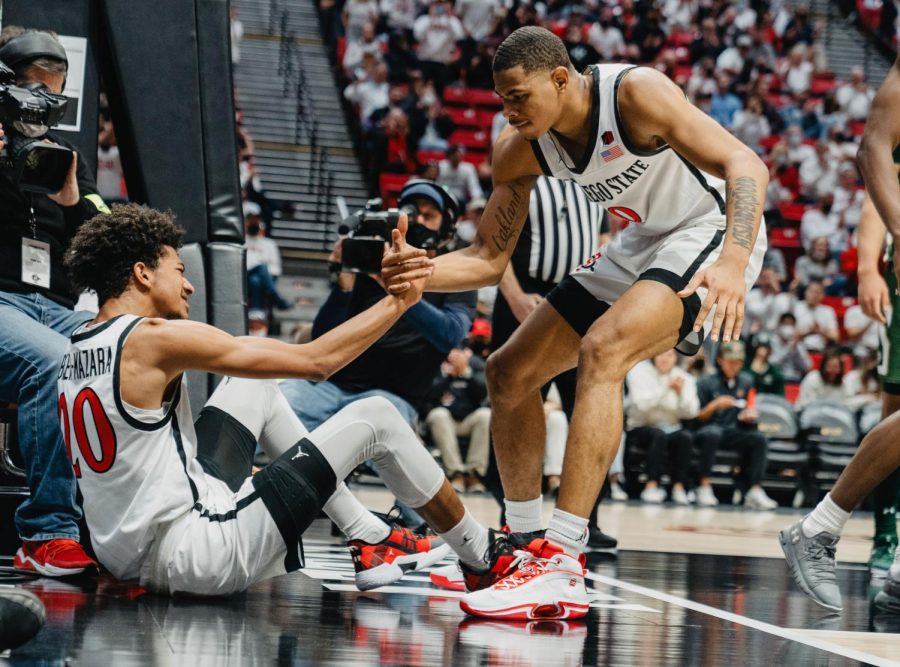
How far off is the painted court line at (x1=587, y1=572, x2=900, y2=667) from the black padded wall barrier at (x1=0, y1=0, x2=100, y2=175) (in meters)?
2.84

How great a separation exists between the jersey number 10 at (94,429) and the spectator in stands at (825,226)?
12.4m

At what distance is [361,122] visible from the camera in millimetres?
14867

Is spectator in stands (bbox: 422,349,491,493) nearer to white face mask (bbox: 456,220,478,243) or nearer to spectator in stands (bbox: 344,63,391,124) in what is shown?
white face mask (bbox: 456,220,478,243)

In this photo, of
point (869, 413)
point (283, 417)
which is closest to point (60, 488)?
point (283, 417)

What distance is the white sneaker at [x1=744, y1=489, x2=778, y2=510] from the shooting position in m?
10.1

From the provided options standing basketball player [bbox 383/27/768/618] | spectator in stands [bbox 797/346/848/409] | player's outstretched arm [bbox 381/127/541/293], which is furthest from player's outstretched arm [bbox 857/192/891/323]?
spectator in stands [bbox 797/346/848/409]

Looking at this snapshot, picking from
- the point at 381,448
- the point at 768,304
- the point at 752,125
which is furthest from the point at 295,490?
the point at 752,125

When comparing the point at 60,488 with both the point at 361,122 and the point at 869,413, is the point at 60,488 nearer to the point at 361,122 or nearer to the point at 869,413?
the point at 869,413

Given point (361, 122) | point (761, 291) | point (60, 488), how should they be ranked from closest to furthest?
point (60, 488)
point (761, 291)
point (361, 122)

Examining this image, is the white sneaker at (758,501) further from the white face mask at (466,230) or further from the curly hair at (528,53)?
the curly hair at (528,53)

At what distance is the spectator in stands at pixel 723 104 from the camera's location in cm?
1637

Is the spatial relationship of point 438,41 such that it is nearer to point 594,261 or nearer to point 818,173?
point 818,173

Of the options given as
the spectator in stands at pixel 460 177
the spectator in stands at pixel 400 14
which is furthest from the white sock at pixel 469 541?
the spectator in stands at pixel 400 14

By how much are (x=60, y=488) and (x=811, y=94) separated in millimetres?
15307
